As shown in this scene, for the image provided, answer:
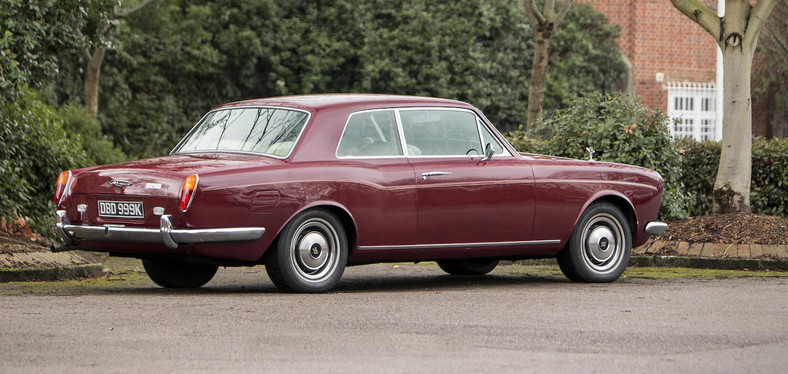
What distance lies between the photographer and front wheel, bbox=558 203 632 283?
10.1 m

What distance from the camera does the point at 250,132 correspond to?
364 inches

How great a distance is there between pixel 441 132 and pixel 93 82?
55.8 ft

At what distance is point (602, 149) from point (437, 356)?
8.00 m

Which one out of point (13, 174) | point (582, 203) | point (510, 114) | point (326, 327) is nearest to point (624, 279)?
point (582, 203)

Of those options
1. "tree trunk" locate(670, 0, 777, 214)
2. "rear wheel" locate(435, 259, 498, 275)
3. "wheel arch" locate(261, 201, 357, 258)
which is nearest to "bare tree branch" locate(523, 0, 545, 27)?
"tree trunk" locate(670, 0, 777, 214)

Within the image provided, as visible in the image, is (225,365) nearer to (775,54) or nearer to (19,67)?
(19,67)

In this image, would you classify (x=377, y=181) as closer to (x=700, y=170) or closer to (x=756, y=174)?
(x=700, y=170)

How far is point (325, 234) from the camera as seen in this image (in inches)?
346

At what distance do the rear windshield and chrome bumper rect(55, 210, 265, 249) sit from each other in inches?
30.8

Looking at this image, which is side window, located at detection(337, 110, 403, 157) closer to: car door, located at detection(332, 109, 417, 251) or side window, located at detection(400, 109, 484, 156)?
car door, located at detection(332, 109, 417, 251)

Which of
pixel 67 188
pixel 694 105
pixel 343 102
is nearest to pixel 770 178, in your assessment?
pixel 343 102

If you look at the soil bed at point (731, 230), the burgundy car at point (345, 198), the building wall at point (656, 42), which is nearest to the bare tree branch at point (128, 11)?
the building wall at point (656, 42)

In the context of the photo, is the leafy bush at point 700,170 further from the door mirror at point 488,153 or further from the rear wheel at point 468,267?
the door mirror at point 488,153

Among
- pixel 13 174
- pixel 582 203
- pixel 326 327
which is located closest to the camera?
pixel 326 327
